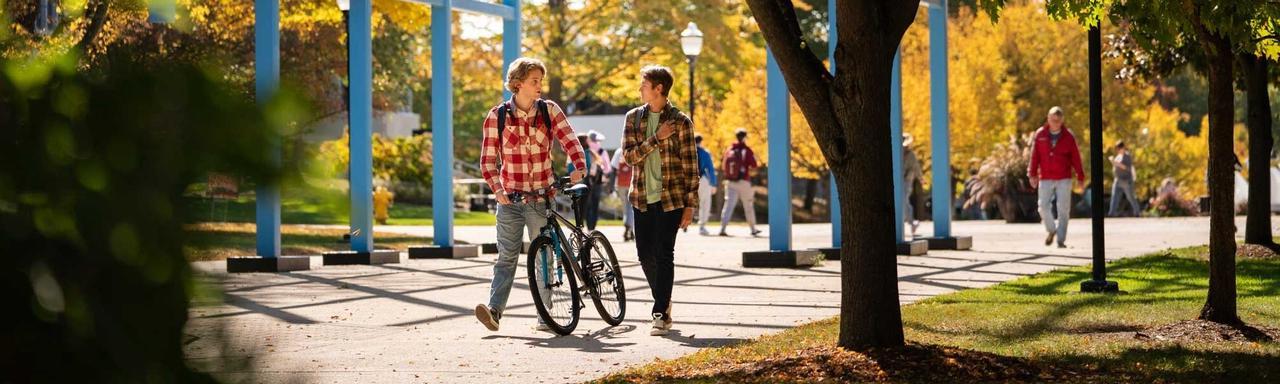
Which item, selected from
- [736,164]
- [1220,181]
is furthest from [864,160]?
[736,164]

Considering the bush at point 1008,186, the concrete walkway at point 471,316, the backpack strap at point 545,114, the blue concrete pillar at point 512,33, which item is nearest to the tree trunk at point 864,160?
the concrete walkway at point 471,316

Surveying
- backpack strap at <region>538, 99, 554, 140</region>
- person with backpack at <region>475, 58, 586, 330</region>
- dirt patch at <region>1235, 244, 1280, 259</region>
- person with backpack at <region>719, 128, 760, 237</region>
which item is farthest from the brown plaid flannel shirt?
person with backpack at <region>719, 128, 760, 237</region>

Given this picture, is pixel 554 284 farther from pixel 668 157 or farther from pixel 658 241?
pixel 668 157

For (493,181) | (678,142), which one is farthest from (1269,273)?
(493,181)

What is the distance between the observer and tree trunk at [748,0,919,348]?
7371mm

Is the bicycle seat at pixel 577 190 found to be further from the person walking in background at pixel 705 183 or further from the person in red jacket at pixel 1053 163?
the person walking in background at pixel 705 183

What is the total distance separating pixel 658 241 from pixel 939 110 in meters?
10.4

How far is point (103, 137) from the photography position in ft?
6.22

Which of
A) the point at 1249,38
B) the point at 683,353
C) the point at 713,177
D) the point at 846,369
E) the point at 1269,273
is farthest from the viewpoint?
the point at 713,177

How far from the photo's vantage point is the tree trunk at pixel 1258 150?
1684 cm

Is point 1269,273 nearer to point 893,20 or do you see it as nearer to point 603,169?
point 893,20

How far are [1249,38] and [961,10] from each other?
43824mm

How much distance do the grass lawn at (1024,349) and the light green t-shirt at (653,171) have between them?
121 centimetres

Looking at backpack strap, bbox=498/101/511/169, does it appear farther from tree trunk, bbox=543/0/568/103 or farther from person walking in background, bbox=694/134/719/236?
tree trunk, bbox=543/0/568/103
